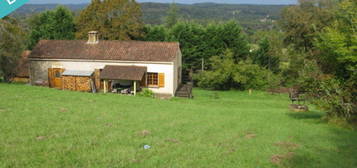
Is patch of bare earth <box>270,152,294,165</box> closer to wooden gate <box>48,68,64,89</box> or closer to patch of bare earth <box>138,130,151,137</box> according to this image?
patch of bare earth <box>138,130,151,137</box>

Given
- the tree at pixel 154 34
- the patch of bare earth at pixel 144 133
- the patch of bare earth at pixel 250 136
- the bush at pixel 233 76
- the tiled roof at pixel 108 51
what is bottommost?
the bush at pixel 233 76

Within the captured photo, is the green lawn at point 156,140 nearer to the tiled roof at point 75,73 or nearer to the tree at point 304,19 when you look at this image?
the tiled roof at point 75,73

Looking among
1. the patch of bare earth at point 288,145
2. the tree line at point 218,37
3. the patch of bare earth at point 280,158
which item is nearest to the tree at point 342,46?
the patch of bare earth at point 288,145

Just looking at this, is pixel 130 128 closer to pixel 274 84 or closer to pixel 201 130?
pixel 201 130

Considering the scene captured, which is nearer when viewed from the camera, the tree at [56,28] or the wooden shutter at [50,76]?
the wooden shutter at [50,76]

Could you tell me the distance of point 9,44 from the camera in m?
25.1

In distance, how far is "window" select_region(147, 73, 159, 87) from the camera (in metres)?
28.1

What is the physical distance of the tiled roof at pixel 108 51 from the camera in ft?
92.4

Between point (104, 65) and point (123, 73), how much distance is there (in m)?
2.71

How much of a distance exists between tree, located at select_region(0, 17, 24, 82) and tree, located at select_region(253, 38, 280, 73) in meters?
27.7

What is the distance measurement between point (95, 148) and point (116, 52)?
2093 cm

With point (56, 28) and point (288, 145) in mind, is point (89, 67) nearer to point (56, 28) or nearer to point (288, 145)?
point (56, 28)

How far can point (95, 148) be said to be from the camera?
8797 millimetres

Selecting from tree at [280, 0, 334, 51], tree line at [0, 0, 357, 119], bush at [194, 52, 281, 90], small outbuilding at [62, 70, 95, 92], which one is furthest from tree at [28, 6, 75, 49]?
tree at [280, 0, 334, 51]
